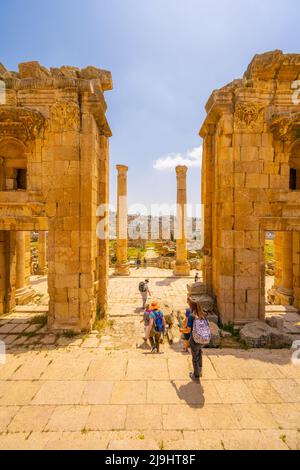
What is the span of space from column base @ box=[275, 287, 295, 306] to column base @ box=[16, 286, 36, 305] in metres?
11.3

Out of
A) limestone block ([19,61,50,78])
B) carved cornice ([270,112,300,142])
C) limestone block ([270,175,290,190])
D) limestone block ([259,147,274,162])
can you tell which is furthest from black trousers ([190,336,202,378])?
limestone block ([19,61,50,78])

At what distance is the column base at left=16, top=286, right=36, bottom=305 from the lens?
10.2 m

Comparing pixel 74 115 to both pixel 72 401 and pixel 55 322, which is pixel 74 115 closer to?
pixel 55 322

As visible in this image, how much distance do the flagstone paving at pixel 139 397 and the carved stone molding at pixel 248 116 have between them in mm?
6758

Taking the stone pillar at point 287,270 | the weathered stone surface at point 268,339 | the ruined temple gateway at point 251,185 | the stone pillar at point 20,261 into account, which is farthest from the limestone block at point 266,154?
the stone pillar at point 20,261

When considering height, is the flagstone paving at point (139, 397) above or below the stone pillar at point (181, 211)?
below

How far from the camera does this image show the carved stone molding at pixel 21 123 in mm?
6871

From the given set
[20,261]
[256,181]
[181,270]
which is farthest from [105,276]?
[181,270]

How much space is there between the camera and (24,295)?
1042cm

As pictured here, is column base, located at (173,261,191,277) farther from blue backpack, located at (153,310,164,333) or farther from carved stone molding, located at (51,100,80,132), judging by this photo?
carved stone molding, located at (51,100,80,132)

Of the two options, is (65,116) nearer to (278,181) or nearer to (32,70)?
(32,70)

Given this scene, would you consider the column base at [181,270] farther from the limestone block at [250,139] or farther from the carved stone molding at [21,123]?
the carved stone molding at [21,123]

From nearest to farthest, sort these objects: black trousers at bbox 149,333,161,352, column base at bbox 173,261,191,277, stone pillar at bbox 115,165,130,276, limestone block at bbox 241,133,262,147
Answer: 1. black trousers at bbox 149,333,161,352
2. limestone block at bbox 241,133,262,147
3. column base at bbox 173,261,191,277
4. stone pillar at bbox 115,165,130,276

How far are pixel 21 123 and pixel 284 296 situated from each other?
11.8 m
